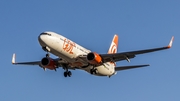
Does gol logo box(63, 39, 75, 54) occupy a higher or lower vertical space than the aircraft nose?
lower

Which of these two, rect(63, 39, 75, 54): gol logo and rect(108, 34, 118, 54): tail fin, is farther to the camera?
rect(108, 34, 118, 54): tail fin

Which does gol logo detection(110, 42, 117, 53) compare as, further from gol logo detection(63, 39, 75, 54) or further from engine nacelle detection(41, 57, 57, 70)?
gol logo detection(63, 39, 75, 54)

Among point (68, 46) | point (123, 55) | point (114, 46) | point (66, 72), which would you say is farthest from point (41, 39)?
point (114, 46)

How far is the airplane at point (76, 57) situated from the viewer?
5962 cm

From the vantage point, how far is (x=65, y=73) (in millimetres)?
67125

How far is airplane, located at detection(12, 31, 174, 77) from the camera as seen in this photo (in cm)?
5962

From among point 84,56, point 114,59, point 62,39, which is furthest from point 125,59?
point 62,39

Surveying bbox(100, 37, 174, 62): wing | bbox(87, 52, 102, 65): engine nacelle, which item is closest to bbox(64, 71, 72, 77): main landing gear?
bbox(87, 52, 102, 65): engine nacelle

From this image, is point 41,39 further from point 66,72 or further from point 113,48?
point 113,48

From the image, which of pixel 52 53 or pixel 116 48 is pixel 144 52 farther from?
pixel 116 48

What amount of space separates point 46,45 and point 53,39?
127 cm

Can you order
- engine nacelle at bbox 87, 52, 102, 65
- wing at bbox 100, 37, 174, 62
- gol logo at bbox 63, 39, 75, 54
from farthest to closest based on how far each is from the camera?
1. engine nacelle at bbox 87, 52, 102, 65
2. wing at bbox 100, 37, 174, 62
3. gol logo at bbox 63, 39, 75, 54

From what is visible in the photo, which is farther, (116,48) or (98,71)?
(116,48)

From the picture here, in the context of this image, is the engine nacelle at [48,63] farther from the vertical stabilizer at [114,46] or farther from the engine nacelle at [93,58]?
the vertical stabilizer at [114,46]
